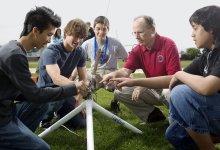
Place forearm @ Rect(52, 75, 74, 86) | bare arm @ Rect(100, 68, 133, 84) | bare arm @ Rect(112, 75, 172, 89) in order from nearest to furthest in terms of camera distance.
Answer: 1. bare arm @ Rect(112, 75, 172, 89)
2. forearm @ Rect(52, 75, 74, 86)
3. bare arm @ Rect(100, 68, 133, 84)

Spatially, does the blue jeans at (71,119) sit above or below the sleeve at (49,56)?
below

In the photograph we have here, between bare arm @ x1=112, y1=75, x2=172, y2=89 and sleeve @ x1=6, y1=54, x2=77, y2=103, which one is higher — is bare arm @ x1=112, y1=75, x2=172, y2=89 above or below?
below

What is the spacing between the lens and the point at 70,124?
4664 millimetres

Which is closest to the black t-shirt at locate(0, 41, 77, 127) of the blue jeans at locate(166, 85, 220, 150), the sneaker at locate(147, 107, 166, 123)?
the blue jeans at locate(166, 85, 220, 150)

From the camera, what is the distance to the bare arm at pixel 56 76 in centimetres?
376

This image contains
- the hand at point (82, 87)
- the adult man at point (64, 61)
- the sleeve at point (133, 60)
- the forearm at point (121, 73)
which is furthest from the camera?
the sleeve at point (133, 60)

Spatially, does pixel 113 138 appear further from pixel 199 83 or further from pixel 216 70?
pixel 216 70

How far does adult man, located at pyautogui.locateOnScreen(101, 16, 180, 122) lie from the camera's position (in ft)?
14.3

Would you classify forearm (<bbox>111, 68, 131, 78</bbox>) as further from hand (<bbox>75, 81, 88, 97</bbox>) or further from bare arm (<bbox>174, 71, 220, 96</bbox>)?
bare arm (<bbox>174, 71, 220, 96</bbox>)

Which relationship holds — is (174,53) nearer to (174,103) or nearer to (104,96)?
(174,103)

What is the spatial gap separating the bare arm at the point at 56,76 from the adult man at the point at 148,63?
0.62 meters

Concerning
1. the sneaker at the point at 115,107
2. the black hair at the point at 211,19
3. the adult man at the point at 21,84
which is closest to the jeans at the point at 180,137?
the black hair at the point at 211,19

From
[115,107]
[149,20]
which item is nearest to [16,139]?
[149,20]

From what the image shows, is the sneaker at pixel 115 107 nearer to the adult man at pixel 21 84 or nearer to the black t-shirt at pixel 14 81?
the adult man at pixel 21 84
